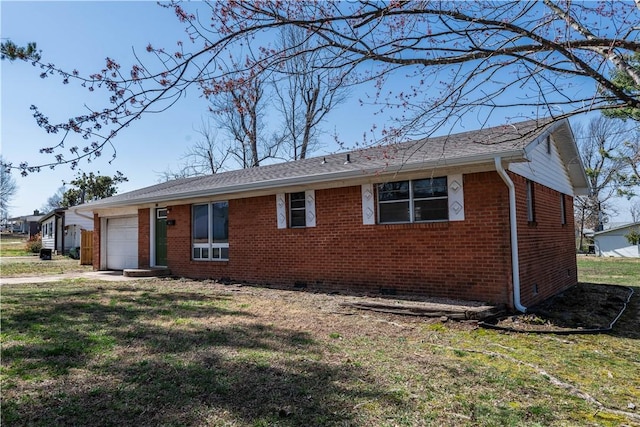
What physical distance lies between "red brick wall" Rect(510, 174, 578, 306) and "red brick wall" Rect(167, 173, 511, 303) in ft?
2.38

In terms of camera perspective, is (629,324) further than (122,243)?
No

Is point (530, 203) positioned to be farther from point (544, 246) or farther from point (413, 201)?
point (413, 201)

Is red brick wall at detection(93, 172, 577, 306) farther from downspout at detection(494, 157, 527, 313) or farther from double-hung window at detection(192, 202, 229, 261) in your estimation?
double-hung window at detection(192, 202, 229, 261)

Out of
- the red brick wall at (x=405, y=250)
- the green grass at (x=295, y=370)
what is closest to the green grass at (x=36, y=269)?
the red brick wall at (x=405, y=250)

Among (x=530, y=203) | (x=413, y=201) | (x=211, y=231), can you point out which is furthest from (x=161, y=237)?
(x=530, y=203)

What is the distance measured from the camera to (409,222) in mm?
8625

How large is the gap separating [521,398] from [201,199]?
10740mm

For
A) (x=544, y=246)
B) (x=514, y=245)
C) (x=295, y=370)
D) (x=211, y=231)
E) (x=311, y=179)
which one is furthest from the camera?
(x=211, y=231)

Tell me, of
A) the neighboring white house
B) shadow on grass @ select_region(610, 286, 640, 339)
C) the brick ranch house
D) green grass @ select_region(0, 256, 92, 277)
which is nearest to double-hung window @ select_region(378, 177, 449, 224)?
the brick ranch house

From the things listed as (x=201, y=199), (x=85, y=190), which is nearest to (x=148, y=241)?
(x=201, y=199)

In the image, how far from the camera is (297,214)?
10.6 m

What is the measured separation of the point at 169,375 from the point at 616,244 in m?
42.5

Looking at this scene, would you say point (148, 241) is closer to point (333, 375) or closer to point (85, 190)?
point (333, 375)

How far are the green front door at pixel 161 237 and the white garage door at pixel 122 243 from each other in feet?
5.05
